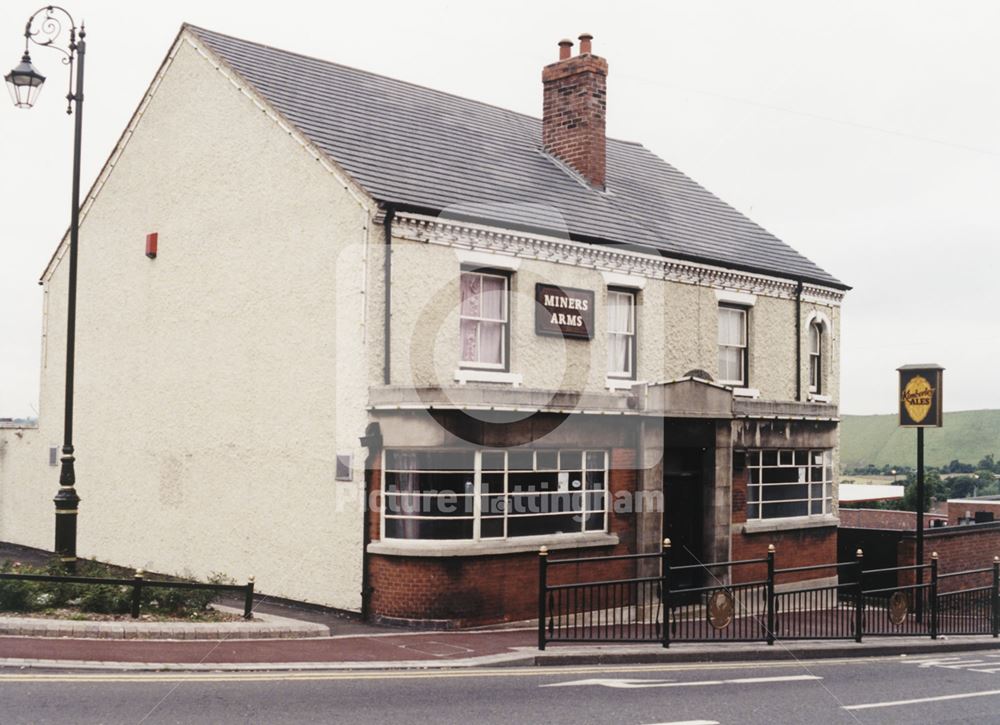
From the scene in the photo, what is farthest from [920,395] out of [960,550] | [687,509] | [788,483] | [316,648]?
[316,648]

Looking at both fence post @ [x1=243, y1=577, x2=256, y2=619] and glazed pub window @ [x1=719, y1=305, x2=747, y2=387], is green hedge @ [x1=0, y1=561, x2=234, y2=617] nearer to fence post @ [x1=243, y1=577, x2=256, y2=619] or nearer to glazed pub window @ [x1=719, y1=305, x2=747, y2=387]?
fence post @ [x1=243, y1=577, x2=256, y2=619]

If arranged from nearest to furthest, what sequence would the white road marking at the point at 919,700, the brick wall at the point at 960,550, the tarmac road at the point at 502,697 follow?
the tarmac road at the point at 502,697 → the white road marking at the point at 919,700 → the brick wall at the point at 960,550

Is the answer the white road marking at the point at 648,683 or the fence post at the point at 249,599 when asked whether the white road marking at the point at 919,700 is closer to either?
the white road marking at the point at 648,683

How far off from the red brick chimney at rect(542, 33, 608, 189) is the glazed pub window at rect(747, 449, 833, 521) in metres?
7.67

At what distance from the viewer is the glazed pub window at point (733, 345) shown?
76.8ft

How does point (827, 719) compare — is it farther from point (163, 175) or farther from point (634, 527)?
point (163, 175)

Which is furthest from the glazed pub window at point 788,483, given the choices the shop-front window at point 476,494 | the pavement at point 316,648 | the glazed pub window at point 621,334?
the shop-front window at point 476,494

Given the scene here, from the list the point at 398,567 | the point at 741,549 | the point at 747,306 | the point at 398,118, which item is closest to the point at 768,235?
the point at 747,306

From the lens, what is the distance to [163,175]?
2216 cm

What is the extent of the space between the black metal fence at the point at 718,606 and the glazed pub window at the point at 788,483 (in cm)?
148

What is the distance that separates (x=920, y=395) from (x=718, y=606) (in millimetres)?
7870

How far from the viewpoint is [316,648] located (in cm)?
1370

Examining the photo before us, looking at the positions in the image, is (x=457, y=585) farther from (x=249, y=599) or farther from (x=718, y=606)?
A: (x=718, y=606)

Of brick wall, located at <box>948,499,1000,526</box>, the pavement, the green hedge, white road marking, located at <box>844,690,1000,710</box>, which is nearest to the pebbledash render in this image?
the pavement
